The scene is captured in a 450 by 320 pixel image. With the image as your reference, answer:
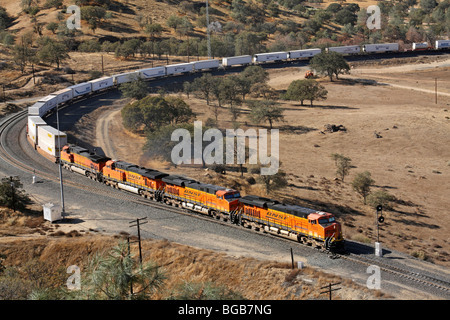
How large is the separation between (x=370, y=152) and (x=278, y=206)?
3696 centimetres

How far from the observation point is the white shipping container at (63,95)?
287 feet

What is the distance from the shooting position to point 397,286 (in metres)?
30.4

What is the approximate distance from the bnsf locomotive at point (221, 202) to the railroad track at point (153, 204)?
1.87 feet

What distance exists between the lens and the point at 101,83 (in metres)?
101

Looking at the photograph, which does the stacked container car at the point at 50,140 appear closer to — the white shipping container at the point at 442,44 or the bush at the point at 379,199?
the bush at the point at 379,199

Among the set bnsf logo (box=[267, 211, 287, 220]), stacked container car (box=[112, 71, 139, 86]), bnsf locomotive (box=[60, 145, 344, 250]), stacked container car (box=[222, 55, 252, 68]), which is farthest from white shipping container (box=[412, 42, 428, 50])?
bnsf logo (box=[267, 211, 287, 220])

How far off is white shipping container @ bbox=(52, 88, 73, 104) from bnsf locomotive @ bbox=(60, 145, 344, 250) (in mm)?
34109

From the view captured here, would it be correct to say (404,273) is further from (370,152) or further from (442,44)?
(442,44)

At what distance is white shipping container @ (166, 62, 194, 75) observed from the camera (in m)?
117

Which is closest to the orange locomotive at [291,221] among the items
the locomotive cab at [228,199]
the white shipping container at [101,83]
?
the locomotive cab at [228,199]

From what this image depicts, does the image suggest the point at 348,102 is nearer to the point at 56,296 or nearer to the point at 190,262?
the point at 190,262

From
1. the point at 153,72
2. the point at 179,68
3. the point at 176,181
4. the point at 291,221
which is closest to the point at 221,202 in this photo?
the point at 176,181

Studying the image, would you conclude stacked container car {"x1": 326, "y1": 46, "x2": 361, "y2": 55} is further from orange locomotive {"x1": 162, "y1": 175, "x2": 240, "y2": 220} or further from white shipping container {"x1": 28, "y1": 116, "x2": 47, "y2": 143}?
orange locomotive {"x1": 162, "y1": 175, "x2": 240, "y2": 220}

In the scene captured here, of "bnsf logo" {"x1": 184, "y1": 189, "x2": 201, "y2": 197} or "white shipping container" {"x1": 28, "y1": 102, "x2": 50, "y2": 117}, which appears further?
"white shipping container" {"x1": 28, "y1": 102, "x2": 50, "y2": 117}
